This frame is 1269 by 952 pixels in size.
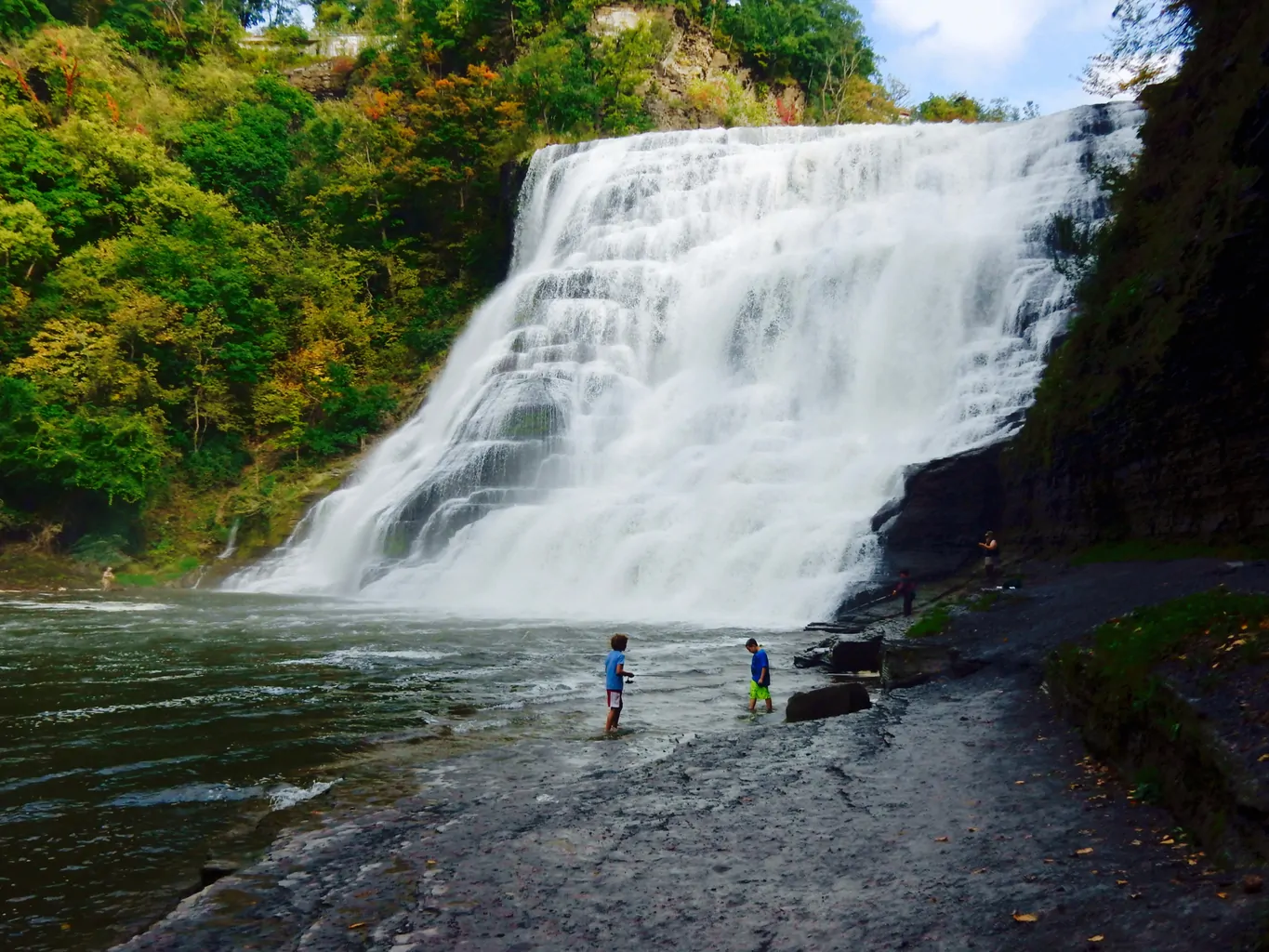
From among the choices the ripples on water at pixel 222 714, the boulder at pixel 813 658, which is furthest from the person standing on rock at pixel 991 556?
the boulder at pixel 813 658

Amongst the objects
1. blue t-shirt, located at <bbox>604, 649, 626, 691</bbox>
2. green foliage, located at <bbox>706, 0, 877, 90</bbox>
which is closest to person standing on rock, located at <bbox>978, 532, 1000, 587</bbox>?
blue t-shirt, located at <bbox>604, 649, 626, 691</bbox>

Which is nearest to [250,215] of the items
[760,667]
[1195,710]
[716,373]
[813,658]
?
[716,373]

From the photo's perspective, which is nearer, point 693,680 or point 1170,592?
point 1170,592

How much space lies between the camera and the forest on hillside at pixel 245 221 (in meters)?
31.8

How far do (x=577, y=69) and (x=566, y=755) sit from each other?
43.0 meters

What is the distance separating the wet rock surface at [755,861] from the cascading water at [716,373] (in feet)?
36.6

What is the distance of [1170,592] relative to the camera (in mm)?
11438

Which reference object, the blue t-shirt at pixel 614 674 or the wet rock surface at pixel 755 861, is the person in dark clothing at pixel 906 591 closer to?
the wet rock surface at pixel 755 861

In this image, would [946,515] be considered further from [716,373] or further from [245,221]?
[245,221]

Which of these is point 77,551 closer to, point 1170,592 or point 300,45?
point 1170,592

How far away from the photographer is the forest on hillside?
31.8 metres

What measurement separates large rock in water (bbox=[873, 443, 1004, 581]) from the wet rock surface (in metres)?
10.4

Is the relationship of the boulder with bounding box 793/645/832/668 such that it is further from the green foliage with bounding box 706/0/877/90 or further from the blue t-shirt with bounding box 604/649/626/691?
the green foliage with bounding box 706/0/877/90

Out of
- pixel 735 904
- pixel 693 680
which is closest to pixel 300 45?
pixel 693 680
